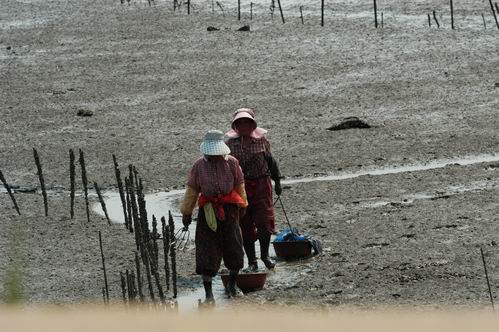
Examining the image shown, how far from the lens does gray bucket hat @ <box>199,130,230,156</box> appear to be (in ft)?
29.5

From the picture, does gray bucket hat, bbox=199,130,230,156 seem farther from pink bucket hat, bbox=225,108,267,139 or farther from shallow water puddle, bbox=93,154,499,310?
shallow water puddle, bbox=93,154,499,310

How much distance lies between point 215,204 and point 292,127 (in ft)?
31.3

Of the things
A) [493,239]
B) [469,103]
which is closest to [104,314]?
[493,239]

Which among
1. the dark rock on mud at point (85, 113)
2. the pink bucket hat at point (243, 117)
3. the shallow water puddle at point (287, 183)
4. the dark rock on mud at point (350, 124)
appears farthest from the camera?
the dark rock on mud at point (85, 113)

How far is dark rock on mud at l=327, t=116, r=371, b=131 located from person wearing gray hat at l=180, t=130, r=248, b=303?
8.74m

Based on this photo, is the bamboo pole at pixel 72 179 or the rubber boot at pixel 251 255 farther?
the bamboo pole at pixel 72 179

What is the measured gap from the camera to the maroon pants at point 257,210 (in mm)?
10352


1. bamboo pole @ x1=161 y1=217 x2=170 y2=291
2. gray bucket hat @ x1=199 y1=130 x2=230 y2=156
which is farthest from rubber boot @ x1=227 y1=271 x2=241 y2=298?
gray bucket hat @ x1=199 y1=130 x2=230 y2=156

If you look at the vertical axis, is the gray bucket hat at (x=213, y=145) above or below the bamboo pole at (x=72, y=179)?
above

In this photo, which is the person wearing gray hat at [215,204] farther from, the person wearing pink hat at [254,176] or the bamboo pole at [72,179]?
the bamboo pole at [72,179]

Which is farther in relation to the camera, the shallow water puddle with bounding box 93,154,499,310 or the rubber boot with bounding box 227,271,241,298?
the shallow water puddle with bounding box 93,154,499,310

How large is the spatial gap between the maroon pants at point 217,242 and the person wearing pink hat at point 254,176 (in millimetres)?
962

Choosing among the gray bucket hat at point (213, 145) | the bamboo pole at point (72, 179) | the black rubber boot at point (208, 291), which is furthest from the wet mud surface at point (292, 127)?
the gray bucket hat at point (213, 145)

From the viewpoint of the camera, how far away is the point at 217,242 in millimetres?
9359
